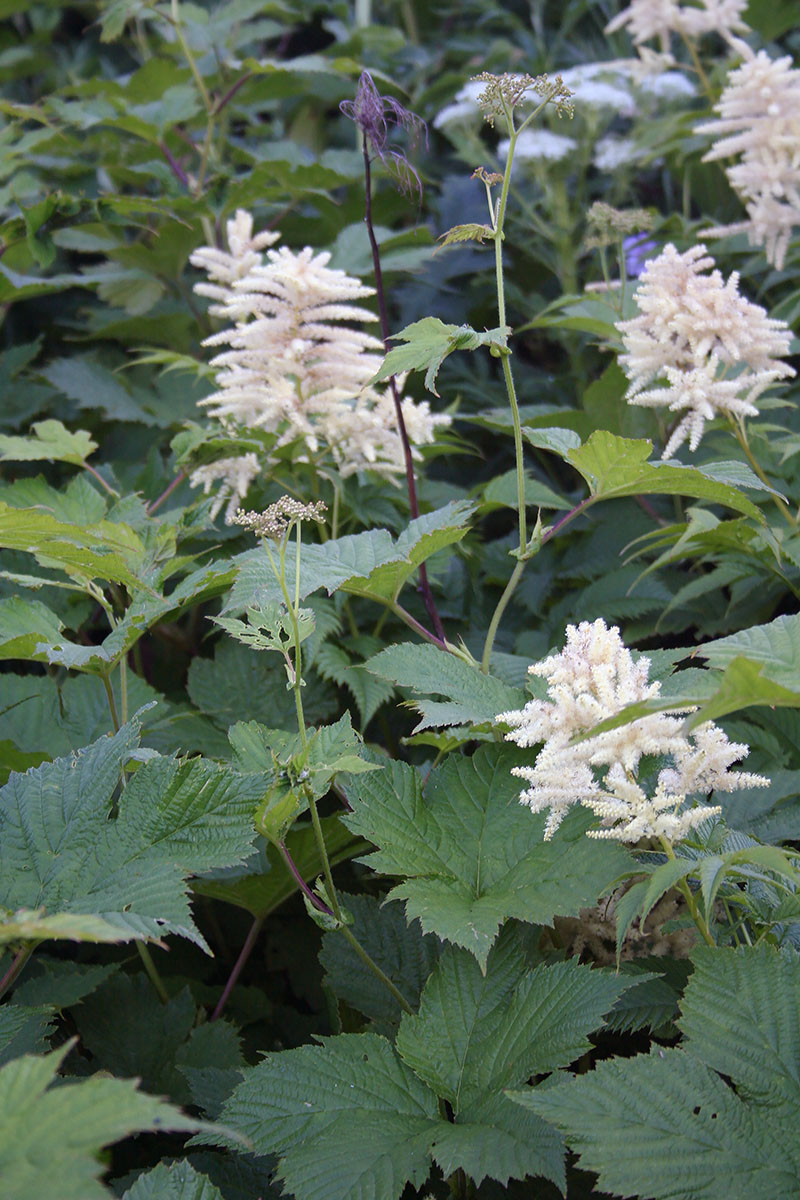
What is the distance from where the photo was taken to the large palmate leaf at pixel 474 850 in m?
1.02

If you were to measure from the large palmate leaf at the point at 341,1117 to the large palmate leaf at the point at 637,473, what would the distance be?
727 millimetres

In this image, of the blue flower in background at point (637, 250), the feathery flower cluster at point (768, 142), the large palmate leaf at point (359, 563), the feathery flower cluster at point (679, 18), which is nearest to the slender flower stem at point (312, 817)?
the large palmate leaf at point (359, 563)

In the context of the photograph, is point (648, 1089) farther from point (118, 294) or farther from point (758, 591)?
point (118, 294)

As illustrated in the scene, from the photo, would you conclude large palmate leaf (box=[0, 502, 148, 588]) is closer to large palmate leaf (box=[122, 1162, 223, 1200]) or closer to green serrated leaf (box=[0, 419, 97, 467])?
green serrated leaf (box=[0, 419, 97, 467])

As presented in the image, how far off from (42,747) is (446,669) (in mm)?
660

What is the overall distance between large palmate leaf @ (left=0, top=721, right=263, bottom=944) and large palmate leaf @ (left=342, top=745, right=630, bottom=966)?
165mm

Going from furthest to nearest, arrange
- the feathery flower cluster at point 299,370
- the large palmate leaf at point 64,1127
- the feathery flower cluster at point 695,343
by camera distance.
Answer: the feathery flower cluster at point 299,370
the feathery flower cluster at point 695,343
the large palmate leaf at point 64,1127

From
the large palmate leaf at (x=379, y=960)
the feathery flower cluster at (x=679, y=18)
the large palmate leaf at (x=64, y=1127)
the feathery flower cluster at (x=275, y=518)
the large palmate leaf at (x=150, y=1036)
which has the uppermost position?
the feathery flower cluster at (x=679, y=18)

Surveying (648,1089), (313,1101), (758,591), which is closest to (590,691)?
(648,1089)

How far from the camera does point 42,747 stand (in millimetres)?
1463

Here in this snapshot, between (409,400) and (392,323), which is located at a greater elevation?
(409,400)

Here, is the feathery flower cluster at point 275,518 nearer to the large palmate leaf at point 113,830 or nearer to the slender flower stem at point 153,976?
the large palmate leaf at point 113,830

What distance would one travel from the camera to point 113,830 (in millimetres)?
1046

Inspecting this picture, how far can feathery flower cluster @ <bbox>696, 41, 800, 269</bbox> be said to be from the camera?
1898mm
